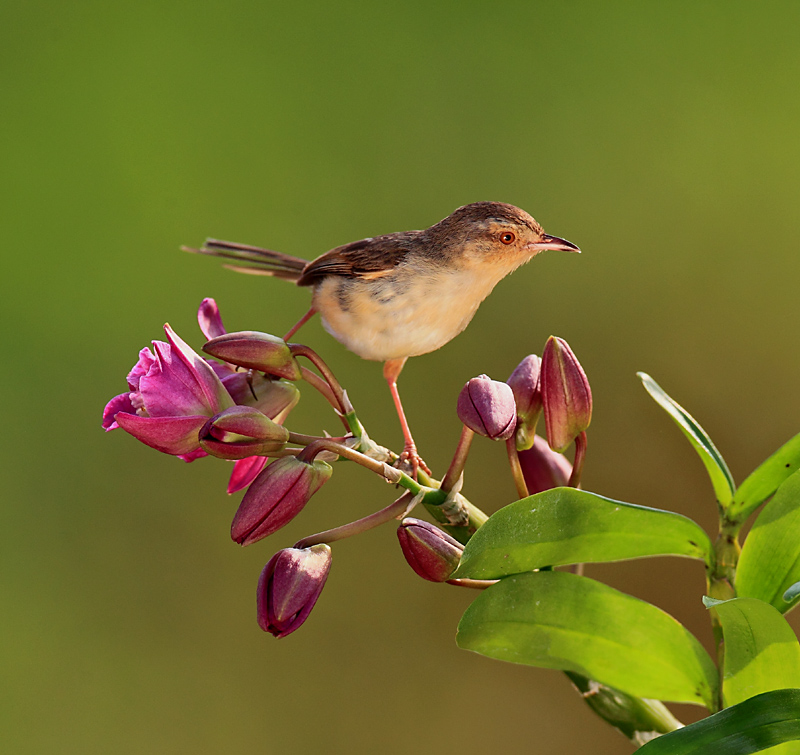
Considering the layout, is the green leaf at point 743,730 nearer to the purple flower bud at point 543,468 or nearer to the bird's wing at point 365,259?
the purple flower bud at point 543,468

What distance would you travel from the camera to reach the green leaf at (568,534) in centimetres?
46

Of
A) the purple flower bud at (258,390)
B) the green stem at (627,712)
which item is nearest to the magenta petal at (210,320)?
the purple flower bud at (258,390)

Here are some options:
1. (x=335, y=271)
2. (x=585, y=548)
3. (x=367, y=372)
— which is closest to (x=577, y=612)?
(x=585, y=548)

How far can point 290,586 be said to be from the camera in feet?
1.64

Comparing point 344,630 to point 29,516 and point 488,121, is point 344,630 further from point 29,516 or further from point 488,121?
point 488,121

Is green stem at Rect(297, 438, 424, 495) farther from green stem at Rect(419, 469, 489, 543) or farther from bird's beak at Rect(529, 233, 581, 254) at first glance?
bird's beak at Rect(529, 233, 581, 254)

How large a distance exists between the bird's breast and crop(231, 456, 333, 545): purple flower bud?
33cm

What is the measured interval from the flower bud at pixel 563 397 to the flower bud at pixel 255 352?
0.58 feet

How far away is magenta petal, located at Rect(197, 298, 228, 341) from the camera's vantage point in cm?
62

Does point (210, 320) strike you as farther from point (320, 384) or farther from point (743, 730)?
point (743, 730)

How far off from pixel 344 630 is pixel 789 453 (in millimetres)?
1817

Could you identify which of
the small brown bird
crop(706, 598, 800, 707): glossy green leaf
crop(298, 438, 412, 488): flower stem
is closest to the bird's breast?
the small brown bird

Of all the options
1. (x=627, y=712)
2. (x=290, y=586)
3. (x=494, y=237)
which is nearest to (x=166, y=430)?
(x=290, y=586)

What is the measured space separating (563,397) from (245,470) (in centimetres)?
24
